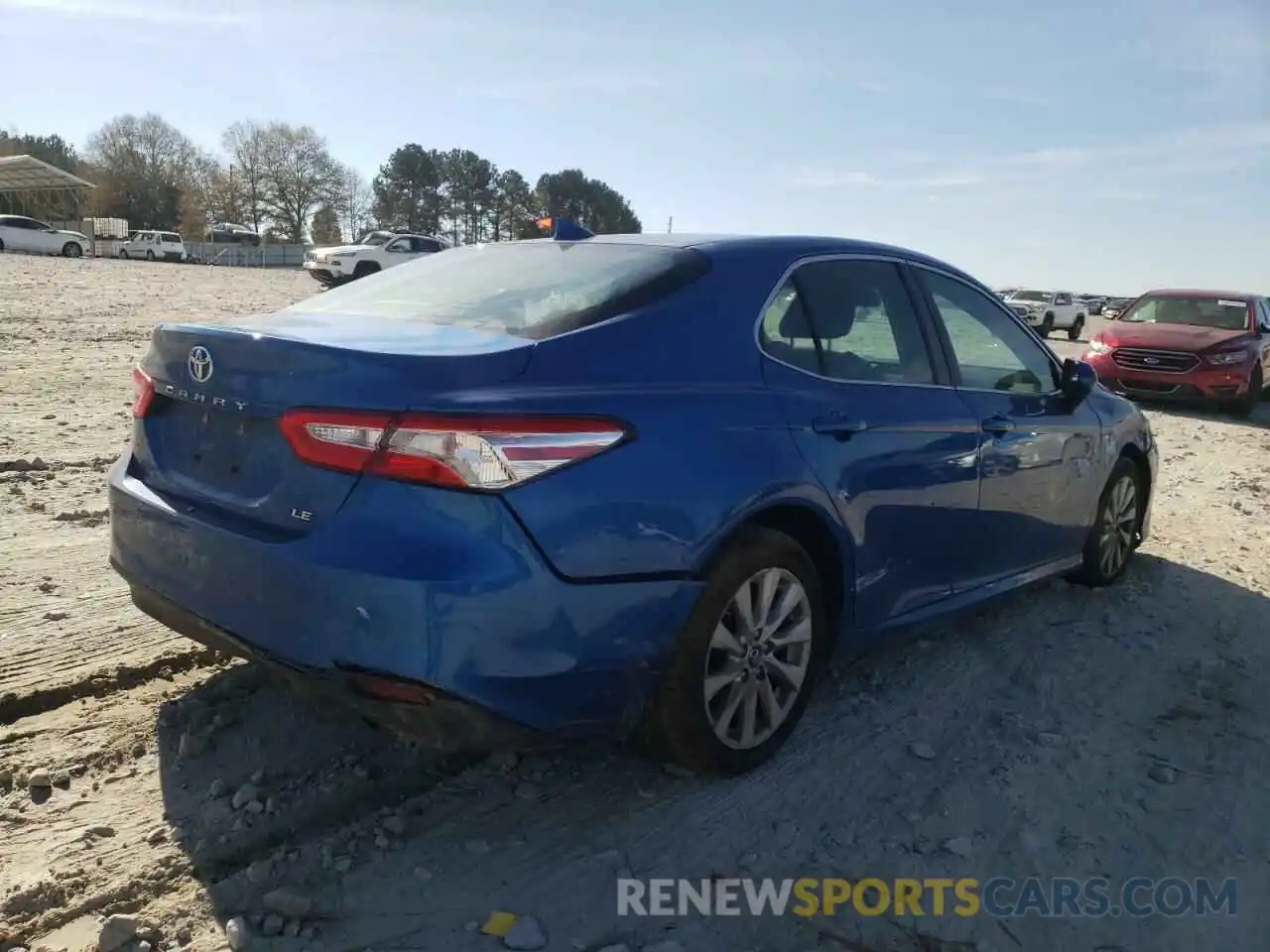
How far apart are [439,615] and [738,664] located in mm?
1009

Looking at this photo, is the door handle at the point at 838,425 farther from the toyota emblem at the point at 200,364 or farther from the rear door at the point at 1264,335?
the rear door at the point at 1264,335

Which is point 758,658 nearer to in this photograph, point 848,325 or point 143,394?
point 848,325

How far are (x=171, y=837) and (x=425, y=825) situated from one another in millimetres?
650

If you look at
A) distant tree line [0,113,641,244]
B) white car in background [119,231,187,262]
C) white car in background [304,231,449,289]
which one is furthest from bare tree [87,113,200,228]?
white car in background [304,231,449,289]

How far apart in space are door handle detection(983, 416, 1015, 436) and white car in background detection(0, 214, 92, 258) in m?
48.5

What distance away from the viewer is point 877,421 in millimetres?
3416

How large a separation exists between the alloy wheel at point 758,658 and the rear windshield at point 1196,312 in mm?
12938

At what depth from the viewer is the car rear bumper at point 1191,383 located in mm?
12719

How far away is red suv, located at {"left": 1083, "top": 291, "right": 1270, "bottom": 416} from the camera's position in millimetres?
12750

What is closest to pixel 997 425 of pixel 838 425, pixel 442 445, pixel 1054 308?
pixel 838 425

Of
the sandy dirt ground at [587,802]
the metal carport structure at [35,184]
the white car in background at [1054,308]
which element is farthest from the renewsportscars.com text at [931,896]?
the metal carport structure at [35,184]

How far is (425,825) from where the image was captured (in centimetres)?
282

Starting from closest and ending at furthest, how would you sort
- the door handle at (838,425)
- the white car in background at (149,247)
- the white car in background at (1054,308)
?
the door handle at (838,425) < the white car in background at (1054,308) < the white car in background at (149,247)

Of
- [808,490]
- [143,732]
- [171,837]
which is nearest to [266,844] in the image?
[171,837]
